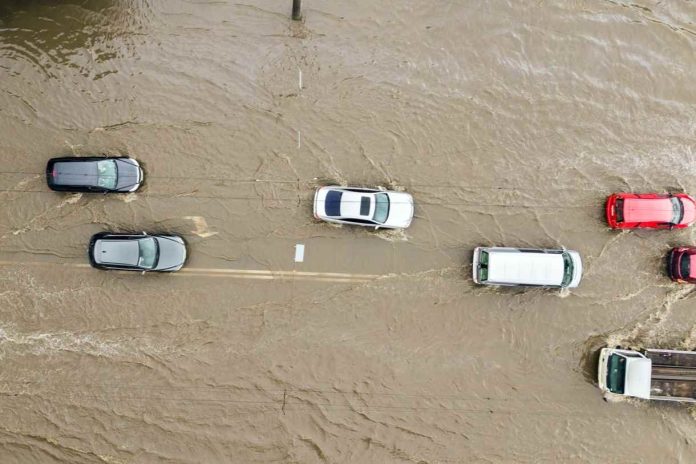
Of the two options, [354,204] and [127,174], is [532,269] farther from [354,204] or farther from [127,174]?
[127,174]

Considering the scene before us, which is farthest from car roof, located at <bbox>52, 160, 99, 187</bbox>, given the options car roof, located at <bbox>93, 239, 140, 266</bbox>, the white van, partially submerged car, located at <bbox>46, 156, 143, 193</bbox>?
the white van

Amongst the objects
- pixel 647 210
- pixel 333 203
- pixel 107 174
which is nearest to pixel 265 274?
pixel 333 203

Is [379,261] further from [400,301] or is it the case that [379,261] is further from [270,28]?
[270,28]

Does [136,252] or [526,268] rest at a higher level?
[526,268]

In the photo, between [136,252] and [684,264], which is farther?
[684,264]

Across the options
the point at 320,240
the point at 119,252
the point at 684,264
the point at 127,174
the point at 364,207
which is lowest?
the point at 119,252

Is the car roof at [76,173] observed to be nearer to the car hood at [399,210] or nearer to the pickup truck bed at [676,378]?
the car hood at [399,210]
